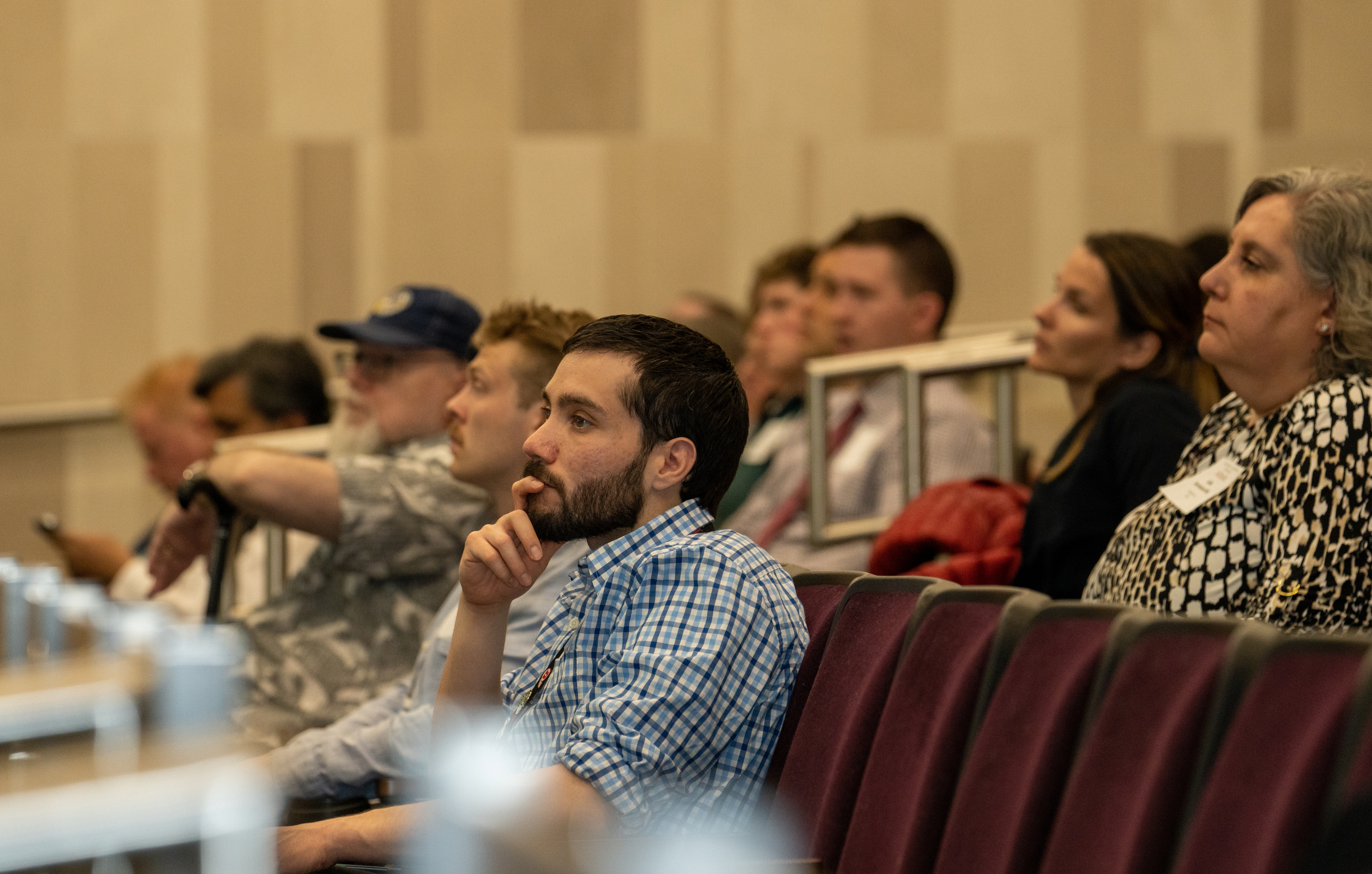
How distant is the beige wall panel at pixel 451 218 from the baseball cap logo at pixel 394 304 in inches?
109

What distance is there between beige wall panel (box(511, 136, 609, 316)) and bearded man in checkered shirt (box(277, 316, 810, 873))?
13.7 ft

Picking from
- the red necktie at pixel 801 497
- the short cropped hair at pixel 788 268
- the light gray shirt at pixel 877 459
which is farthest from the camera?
the short cropped hair at pixel 788 268

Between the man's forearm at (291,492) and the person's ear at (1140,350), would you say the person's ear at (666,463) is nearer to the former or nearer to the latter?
the man's forearm at (291,492)

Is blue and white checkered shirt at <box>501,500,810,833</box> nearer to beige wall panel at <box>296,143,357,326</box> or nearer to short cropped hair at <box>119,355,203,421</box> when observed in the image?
short cropped hair at <box>119,355,203,421</box>

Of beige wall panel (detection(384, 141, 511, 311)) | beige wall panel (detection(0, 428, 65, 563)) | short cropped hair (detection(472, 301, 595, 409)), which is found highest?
beige wall panel (detection(384, 141, 511, 311))

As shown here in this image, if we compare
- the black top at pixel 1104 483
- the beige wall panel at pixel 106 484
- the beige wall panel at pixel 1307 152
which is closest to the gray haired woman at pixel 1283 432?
the black top at pixel 1104 483

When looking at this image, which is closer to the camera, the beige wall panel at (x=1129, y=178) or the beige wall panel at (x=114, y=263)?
the beige wall panel at (x=114, y=263)

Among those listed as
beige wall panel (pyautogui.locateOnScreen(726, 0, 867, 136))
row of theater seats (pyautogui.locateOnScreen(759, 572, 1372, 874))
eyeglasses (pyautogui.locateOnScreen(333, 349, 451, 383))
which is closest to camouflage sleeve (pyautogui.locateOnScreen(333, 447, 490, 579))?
eyeglasses (pyautogui.locateOnScreen(333, 349, 451, 383))

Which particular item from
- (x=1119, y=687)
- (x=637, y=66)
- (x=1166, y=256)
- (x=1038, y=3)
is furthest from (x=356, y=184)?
(x=1119, y=687)

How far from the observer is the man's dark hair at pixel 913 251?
160 inches

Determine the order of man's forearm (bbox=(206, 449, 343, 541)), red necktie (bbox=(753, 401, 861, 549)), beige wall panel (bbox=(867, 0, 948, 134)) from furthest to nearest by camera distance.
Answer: beige wall panel (bbox=(867, 0, 948, 134)) < red necktie (bbox=(753, 401, 861, 549)) < man's forearm (bbox=(206, 449, 343, 541))

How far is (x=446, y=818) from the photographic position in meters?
0.70

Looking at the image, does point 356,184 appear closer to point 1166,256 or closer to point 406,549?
point 406,549

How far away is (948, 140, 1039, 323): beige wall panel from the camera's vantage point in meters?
6.11
